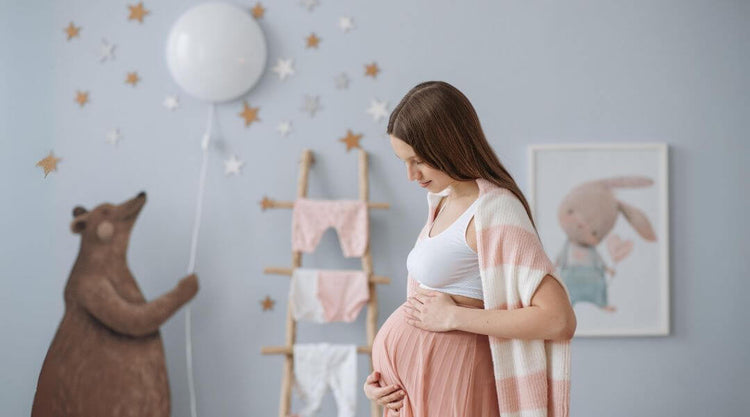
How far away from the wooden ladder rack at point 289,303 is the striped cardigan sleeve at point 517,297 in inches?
42.1

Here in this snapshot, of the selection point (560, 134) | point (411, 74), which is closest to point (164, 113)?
point (411, 74)

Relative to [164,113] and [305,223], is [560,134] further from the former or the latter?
[164,113]

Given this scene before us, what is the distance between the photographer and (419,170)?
4.00 feet

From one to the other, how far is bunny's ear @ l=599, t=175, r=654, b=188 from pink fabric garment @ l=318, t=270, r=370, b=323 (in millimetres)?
883

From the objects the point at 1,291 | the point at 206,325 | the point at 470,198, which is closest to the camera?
the point at 470,198

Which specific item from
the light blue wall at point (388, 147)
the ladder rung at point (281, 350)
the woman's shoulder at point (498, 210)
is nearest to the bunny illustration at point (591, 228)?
the light blue wall at point (388, 147)

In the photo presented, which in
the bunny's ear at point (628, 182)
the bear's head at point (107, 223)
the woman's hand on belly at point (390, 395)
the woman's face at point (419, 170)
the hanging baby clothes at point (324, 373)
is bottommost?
the hanging baby clothes at point (324, 373)

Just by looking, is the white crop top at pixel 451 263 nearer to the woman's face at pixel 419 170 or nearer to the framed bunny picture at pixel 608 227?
the woman's face at pixel 419 170

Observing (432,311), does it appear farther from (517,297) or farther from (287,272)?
(287,272)

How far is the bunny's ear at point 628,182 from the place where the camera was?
2436mm

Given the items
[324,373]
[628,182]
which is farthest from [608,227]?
[324,373]

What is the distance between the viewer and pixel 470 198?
4.14 ft

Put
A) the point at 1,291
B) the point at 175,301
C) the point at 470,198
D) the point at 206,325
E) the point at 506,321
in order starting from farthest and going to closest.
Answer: the point at 206,325, the point at 175,301, the point at 1,291, the point at 470,198, the point at 506,321

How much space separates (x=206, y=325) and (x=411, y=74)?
1.06m
